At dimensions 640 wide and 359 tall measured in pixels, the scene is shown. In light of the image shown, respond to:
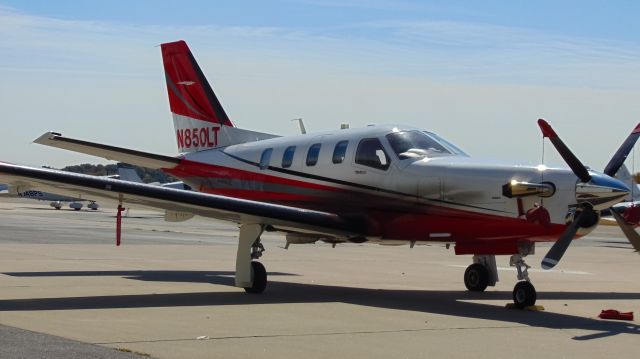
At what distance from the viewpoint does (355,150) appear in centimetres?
1709

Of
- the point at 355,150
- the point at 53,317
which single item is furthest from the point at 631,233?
the point at 53,317

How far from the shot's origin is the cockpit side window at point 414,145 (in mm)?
16281

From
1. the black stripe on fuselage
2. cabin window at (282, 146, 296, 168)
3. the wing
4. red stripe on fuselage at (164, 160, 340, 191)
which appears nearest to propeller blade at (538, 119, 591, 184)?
the black stripe on fuselage

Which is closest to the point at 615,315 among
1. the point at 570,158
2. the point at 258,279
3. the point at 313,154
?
the point at 570,158

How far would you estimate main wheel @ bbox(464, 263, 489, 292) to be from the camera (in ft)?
58.0

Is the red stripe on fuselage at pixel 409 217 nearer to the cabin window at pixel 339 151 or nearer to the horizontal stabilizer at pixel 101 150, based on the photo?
the cabin window at pixel 339 151

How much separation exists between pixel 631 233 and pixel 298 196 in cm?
616

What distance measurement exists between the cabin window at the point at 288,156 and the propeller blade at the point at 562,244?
605cm

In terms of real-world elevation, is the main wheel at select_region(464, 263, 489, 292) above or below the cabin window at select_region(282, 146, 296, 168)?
below

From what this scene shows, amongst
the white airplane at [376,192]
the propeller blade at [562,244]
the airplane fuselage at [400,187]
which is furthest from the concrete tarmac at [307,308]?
the airplane fuselage at [400,187]

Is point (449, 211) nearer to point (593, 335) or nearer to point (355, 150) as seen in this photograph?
point (355, 150)

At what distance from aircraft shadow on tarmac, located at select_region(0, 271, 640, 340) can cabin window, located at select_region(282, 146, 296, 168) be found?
7.27 ft

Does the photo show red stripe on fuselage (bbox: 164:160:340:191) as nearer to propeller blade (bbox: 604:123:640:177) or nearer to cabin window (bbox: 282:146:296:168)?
cabin window (bbox: 282:146:296:168)

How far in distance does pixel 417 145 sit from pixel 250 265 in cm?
335
